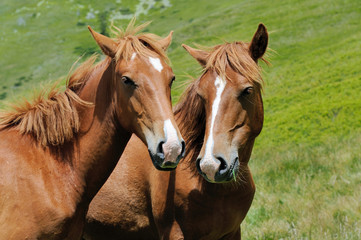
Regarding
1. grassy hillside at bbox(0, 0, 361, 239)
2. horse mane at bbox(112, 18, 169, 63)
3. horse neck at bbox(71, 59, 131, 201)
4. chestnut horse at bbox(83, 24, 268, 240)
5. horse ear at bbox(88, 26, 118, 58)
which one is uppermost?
horse ear at bbox(88, 26, 118, 58)

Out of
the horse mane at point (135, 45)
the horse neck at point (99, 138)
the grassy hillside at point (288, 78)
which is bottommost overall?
the grassy hillside at point (288, 78)

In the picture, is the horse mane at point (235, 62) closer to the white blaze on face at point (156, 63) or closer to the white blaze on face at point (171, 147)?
the white blaze on face at point (156, 63)

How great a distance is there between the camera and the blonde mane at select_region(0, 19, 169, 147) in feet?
15.1

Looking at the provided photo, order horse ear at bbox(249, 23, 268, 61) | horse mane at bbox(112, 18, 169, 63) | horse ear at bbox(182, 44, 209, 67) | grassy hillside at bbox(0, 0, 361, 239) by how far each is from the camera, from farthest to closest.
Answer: grassy hillside at bbox(0, 0, 361, 239), horse ear at bbox(182, 44, 209, 67), horse ear at bbox(249, 23, 268, 61), horse mane at bbox(112, 18, 169, 63)

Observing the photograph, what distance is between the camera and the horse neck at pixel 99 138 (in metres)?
4.65

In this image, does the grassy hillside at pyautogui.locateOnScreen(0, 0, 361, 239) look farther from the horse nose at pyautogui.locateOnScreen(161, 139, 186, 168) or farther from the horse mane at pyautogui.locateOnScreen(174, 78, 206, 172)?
the horse nose at pyautogui.locateOnScreen(161, 139, 186, 168)

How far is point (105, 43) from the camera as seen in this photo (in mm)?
4480

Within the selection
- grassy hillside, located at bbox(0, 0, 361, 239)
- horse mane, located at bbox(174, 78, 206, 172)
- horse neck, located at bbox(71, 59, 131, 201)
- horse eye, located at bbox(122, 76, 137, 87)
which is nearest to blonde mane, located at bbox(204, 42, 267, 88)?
horse mane, located at bbox(174, 78, 206, 172)

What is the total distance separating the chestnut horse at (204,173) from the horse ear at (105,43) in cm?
108

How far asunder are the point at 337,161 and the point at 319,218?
3180mm

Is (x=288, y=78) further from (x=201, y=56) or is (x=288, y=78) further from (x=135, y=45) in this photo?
(x=135, y=45)

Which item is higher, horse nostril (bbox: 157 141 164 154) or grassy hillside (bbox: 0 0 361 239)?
horse nostril (bbox: 157 141 164 154)

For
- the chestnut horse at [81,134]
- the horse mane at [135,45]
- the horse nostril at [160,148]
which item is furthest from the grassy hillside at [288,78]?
the horse nostril at [160,148]

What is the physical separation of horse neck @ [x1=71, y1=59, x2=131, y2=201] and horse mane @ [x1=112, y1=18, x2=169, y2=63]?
0.78 feet
